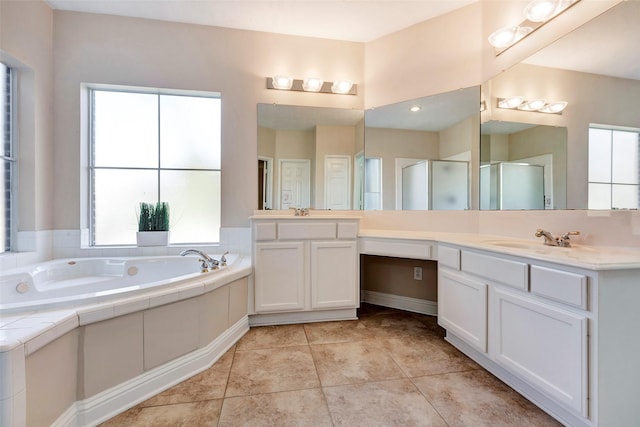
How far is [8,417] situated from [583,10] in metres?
3.40

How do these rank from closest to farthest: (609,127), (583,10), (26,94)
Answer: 1. (609,127)
2. (583,10)
3. (26,94)

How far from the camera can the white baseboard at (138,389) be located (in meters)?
1.29

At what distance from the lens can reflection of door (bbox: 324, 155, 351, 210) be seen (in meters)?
2.91

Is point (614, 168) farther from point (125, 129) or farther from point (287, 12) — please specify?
point (125, 129)

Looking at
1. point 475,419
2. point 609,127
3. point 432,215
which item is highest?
point 609,127

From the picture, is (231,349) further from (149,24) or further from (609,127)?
(149,24)

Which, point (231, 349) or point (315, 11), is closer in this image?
point (231, 349)

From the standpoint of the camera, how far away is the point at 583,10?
1.70 m

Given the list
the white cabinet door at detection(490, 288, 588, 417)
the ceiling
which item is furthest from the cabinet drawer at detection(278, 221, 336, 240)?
the ceiling

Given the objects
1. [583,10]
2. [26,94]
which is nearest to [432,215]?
[583,10]

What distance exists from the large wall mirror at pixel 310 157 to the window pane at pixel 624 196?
1840mm

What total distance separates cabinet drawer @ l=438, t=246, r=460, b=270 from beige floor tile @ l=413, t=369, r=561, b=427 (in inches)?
26.7

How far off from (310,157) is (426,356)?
2.03 m

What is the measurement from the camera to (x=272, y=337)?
2.21 m
